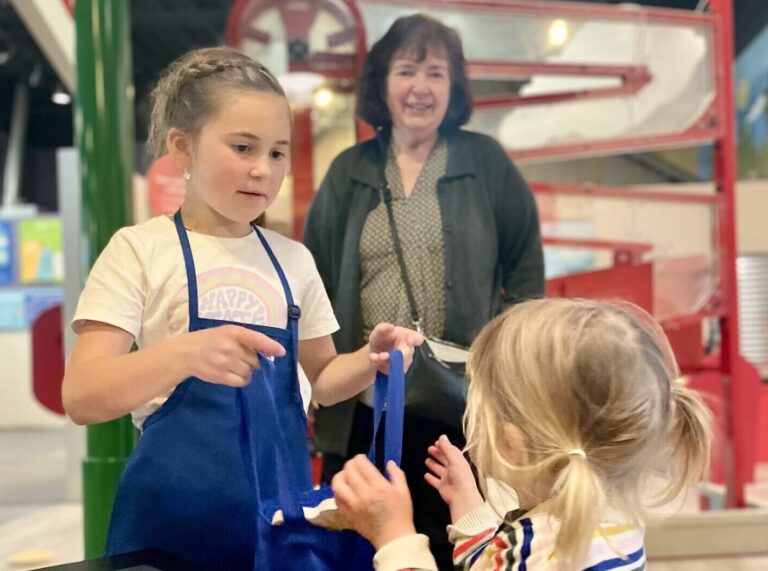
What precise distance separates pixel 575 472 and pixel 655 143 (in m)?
1.61

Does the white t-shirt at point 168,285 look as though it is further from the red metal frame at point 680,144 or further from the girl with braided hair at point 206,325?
the red metal frame at point 680,144

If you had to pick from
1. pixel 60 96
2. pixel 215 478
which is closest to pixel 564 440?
pixel 215 478

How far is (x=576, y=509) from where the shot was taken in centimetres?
79

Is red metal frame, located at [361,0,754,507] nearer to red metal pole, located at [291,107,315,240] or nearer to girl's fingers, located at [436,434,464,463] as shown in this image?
red metal pole, located at [291,107,315,240]

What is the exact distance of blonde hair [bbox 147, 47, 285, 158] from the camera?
0.95 metres

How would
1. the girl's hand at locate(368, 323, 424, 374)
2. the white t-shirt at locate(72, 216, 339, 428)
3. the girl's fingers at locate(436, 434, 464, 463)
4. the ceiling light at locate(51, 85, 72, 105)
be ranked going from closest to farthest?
the white t-shirt at locate(72, 216, 339, 428) < the girl's hand at locate(368, 323, 424, 374) < the girl's fingers at locate(436, 434, 464, 463) < the ceiling light at locate(51, 85, 72, 105)

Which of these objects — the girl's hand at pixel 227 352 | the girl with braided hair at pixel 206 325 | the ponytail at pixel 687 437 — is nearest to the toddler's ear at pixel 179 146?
the girl with braided hair at pixel 206 325

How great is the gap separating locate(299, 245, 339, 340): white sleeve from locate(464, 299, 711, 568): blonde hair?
9.3 inches

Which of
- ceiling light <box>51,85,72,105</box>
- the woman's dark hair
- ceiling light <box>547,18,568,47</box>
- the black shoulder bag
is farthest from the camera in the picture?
ceiling light <box>51,85,72,105</box>

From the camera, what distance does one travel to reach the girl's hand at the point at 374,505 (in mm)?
850

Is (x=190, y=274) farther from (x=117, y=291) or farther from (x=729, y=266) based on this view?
(x=729, y=266)

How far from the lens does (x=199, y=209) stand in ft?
3.23

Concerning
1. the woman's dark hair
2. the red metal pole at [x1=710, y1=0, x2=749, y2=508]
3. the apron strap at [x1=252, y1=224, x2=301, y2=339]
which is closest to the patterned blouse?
the woman's dark hair

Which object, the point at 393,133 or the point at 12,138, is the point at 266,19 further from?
the point at 12,138
